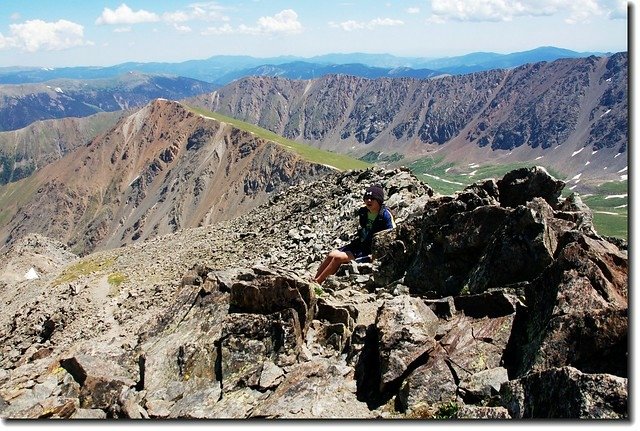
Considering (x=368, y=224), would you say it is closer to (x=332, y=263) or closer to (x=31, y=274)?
(x=332, y=263)

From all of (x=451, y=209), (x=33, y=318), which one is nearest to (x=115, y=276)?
(x=33, y=318)

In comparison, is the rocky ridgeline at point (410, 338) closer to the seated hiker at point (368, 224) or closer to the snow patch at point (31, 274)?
the seated hiker at point (368, 224)

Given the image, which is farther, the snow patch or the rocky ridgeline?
the snow patch

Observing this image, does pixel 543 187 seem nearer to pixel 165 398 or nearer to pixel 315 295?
pixel 315 295

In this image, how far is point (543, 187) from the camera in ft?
75.1

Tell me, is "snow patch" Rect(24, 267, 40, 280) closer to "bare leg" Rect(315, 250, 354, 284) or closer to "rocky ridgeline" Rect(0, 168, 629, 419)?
"rocky ridgeline" Rect(0, 168, 629, 419)

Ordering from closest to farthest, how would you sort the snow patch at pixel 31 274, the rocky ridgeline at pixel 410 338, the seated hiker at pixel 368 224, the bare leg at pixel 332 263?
the rocky ridgeline at pixel 410 338
the seated hiker at pixel 368 224
the bare leg at pixel 332 263
the snow patch at pixel 31 274

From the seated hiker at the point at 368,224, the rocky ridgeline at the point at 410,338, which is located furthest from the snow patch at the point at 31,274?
the seated hiker at the point at 368,224

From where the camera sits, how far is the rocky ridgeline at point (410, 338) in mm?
11570

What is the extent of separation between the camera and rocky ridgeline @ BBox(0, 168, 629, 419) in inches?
456

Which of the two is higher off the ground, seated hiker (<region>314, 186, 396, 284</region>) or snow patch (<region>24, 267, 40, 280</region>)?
seated hiker (<region>314, 186, 396, 284</region>)

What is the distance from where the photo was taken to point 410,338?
14.0m

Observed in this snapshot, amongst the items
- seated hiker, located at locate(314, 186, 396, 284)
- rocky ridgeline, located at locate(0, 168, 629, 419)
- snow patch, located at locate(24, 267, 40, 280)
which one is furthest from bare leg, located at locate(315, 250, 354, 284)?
snow patch, located at locate(24, 267, 40, 280)

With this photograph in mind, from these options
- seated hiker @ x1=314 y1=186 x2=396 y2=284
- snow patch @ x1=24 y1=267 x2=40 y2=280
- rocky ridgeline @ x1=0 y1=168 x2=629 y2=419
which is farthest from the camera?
snow patch @ x1=24 y1=267 x2=40 y2=280
